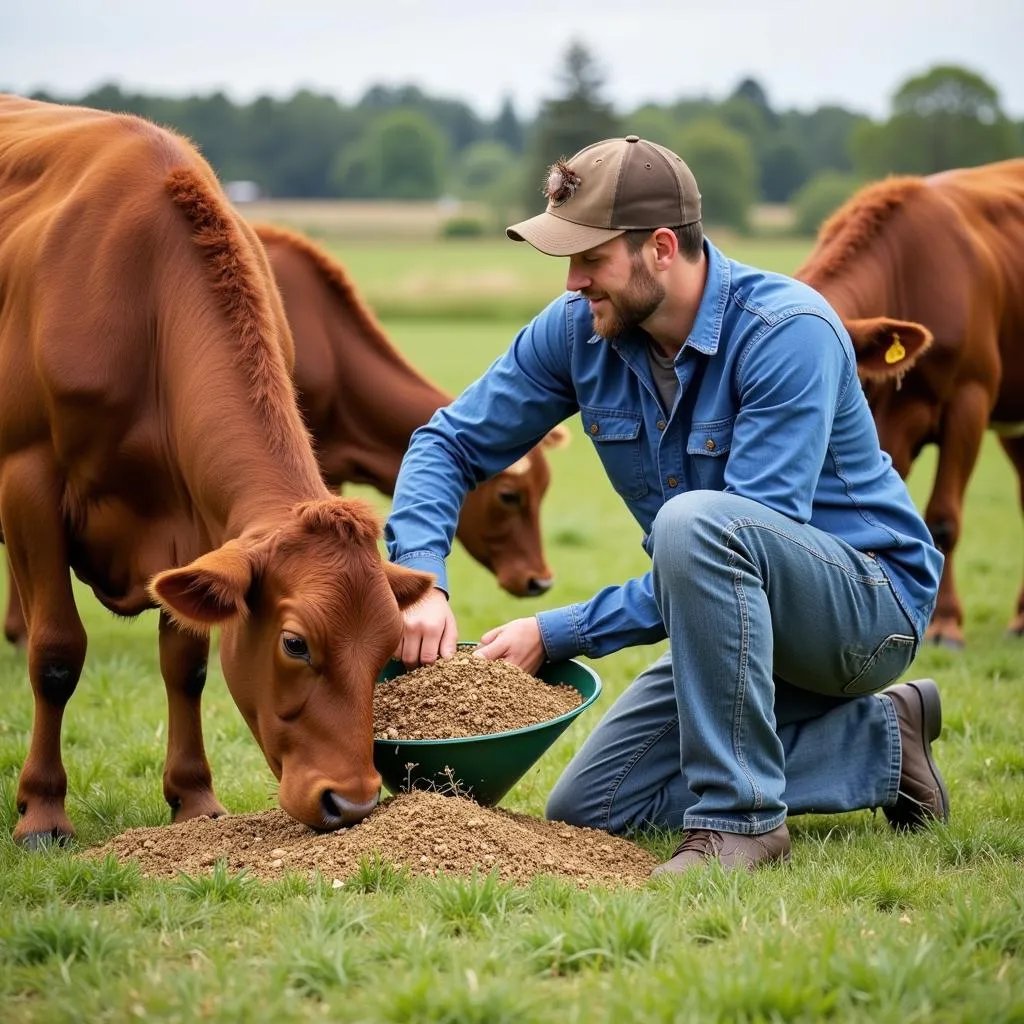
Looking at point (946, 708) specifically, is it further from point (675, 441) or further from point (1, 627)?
point (1, 627)

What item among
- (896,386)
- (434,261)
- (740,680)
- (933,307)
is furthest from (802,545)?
(434,261)

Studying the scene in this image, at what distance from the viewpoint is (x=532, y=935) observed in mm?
3436

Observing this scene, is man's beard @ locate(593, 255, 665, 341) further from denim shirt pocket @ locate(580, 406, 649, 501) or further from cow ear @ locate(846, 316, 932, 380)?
cow ear @ locate(846, 316, 932, 380)

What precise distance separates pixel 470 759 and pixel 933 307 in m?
5.35

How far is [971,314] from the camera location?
8.56 meters

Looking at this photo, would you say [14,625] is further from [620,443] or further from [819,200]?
[819,200]

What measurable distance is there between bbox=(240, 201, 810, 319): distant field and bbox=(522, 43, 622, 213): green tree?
394 inches

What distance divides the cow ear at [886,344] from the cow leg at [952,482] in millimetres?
1316

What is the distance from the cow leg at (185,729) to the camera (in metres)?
5.08

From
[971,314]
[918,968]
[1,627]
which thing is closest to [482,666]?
[918,968]

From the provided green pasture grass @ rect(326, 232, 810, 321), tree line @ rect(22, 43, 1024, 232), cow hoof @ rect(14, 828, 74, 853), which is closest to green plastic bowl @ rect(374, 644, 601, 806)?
cow hoof @ rect(14, 828, 74, 853)

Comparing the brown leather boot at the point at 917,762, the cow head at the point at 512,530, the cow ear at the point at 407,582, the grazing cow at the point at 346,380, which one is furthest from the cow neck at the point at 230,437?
the cow head at the point at 512,530

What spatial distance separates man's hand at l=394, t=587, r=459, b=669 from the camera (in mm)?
4520

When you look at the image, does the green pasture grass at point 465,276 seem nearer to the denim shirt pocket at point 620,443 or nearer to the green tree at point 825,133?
the denim shirt pocket at point 620,443
